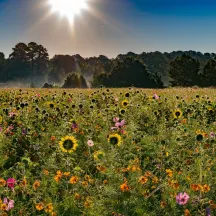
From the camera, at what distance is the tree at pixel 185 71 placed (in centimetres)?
6612

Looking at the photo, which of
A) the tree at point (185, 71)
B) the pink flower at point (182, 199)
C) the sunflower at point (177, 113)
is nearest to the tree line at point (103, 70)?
the tree at point (185, 71)

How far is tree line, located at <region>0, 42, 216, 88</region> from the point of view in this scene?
61094 mm

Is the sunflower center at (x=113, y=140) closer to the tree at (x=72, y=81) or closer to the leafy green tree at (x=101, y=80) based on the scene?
the leafy green tree at (x=101, y=80)

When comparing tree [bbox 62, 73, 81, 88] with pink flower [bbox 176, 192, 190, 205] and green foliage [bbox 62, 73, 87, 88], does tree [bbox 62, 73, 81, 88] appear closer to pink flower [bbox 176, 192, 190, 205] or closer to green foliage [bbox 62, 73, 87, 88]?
green foliage [bbox 62, 73, 87, 88]

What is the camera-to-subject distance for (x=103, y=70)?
4631 inches

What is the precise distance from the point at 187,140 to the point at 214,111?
102 inches

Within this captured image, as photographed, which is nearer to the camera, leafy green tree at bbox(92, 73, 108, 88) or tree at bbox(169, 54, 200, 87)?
leafy green tree at bbox(92, 73, 108, 88)

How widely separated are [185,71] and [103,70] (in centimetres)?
5343

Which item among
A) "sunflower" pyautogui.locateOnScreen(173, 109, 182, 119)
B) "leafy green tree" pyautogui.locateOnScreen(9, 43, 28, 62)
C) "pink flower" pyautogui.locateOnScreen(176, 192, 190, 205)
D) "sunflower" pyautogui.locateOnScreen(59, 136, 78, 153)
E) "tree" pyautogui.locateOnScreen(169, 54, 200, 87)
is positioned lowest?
"pink flower" pyautogui.locateOnScreen(176, 192, 190, 205)

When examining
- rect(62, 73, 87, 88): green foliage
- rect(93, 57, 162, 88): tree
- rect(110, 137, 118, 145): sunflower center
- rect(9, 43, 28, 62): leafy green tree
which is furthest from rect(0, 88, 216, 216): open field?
rect(9, 43, 28, 62): leafy green tree

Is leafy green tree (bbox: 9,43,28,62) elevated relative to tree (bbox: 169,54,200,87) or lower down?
elevated

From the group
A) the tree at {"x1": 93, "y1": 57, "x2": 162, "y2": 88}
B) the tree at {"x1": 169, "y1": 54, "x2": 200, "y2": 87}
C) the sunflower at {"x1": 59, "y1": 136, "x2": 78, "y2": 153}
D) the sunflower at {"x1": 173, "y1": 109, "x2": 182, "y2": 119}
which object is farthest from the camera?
the tree at {"x1": 169, "y1": 54, "x2": 200, "y2": 87}

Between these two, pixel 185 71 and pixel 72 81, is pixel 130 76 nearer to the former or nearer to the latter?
pixel 185 71

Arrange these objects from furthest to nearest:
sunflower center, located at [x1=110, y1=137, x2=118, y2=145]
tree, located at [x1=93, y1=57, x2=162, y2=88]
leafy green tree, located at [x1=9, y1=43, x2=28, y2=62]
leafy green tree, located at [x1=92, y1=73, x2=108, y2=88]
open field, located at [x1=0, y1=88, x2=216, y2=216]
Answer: leafy green tree, located at [x1=9, y1=43, x2=28, y2=62]
leafy green tree, located at [x1=92, y1=73, x2=108, y2=88]
tree, located at [x1=93, y1=57, x2=162, y2=88]
sunflower center, located at [x1=110, y1=137, x2=118, y2=145]
open field, located at [x1=0, y1=88, x2=216, y2=216]
